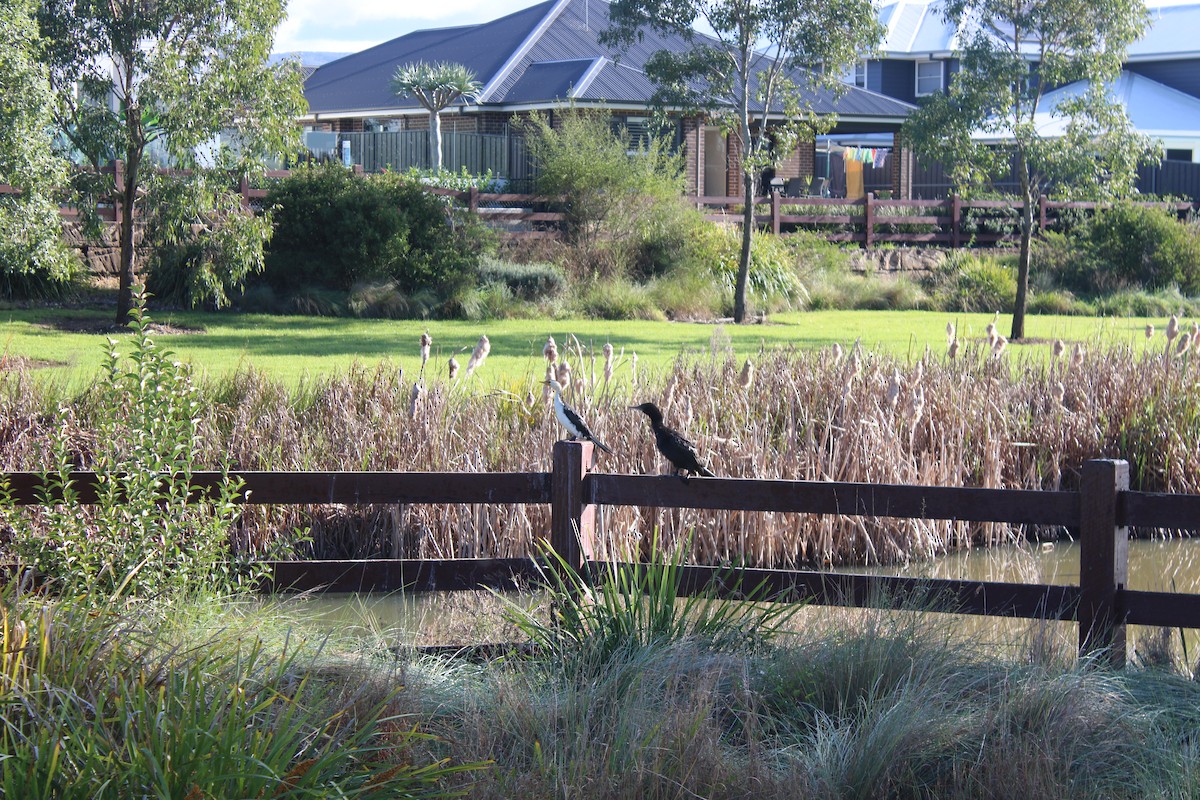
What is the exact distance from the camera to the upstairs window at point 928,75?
1916 inches

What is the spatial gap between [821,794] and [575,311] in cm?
1868

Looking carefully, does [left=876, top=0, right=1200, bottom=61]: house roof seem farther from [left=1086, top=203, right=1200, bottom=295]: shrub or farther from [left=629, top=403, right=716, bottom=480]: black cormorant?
[left=629, top=403, right=716, bottom=480]: black cormorant

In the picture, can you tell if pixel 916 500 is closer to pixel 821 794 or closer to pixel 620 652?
pixel 620 652

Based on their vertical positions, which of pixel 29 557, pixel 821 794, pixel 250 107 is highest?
pixel 250 107

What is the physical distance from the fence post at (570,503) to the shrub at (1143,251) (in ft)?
80.6

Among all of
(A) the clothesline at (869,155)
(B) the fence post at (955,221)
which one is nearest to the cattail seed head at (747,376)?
(B) the fence post at (955,221)

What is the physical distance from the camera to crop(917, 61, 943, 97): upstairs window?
48.7 meters

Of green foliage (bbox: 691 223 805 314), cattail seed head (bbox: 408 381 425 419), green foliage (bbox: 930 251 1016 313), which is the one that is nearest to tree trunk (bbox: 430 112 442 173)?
green foliage (bbox: 691 223 805 314)

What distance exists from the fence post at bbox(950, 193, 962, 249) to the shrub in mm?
3650

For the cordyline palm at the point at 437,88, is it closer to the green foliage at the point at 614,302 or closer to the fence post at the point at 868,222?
the fence post at the point at 868,222

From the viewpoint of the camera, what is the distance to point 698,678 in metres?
4.52

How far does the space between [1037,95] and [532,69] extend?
20247mm

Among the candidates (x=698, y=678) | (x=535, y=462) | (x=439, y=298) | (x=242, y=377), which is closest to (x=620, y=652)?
(x=698, y=678)

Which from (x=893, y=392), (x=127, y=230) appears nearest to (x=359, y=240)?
(x=127, y=230)
